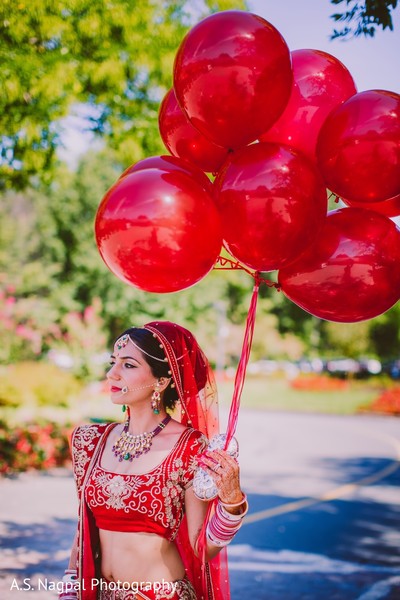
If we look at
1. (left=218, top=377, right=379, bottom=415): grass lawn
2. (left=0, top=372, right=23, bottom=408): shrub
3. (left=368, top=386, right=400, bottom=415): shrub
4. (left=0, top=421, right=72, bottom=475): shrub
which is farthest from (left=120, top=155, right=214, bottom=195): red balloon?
(left=368, top=386, right=400, bottom=415): shrub

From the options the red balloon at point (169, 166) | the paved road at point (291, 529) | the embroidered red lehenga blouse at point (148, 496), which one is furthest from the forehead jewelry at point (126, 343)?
the paved road at point (291, 529)

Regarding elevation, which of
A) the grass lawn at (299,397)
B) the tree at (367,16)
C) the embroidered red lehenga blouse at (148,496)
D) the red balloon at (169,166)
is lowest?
the embroidered red lehenga blouse at (148,496)

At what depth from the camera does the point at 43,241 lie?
3484cm

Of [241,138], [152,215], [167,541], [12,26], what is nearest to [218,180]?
[241,138]

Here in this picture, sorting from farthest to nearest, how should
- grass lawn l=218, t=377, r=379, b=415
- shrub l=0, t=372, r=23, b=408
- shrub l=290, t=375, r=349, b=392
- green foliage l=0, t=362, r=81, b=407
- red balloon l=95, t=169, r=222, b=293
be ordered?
shrub l=290, t=375, r=349, b=392 → grass lawn l=218, t=377, r=379, b=415 → green foliage l=0, t=362, r=81, b=407 → shrub l=0, t=372, r=23, b=408 → red balloon l=95, t=169, r=222, b=293

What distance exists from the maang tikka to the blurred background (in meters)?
2.30

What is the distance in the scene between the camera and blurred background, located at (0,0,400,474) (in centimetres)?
579

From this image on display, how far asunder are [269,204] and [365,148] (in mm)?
463

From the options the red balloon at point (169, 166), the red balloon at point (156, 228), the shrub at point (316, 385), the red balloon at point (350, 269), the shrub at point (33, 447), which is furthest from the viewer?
the shrub at point (316, 385)

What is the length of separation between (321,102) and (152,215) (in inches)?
40.1

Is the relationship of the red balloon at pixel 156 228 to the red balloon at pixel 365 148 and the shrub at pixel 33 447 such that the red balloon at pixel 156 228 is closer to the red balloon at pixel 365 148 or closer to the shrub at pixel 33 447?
the red balloon at pixel 365 148

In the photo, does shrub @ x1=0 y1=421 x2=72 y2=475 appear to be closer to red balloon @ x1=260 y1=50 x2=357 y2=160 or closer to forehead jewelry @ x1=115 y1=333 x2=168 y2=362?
forehead jewelry @ x1=115 y1=333 x2=168 y2=362

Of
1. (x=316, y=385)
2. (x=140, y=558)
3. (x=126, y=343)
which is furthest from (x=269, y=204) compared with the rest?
(x=316, y=385)

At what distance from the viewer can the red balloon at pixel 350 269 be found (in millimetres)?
2359
